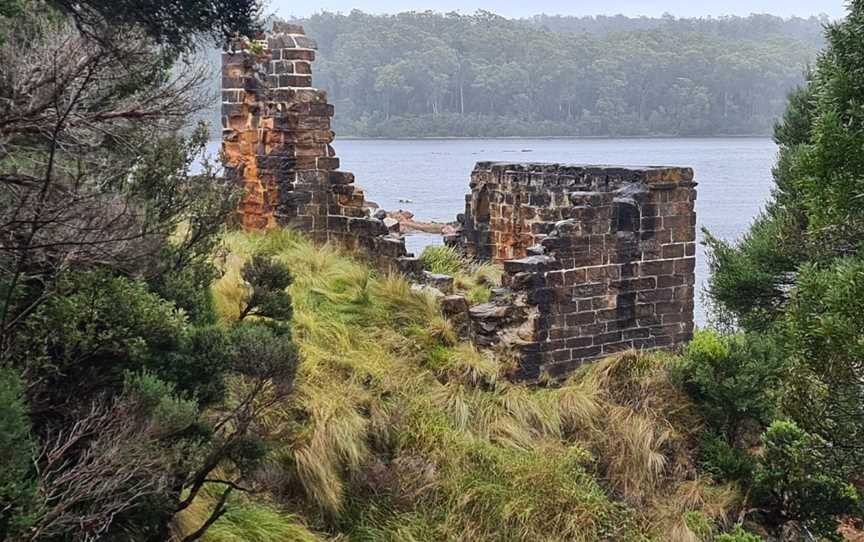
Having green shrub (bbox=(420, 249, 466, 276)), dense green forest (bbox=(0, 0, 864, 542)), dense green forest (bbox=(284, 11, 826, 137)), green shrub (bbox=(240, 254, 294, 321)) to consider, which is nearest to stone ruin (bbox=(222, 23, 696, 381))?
dense green forest (bbox=(0, 0, 864, 542))

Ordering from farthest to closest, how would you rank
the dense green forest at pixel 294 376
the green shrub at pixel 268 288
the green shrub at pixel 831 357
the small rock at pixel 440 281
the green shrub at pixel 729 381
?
the small rock at pixel 440 281, the green shrub at pixel 729 381, the green shrub at pixel 268 288, the green shrub at pixel 831 357, the dense green forest at pixel 294 376

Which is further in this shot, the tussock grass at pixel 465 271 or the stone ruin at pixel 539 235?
the tussock grass at pixel 465 271

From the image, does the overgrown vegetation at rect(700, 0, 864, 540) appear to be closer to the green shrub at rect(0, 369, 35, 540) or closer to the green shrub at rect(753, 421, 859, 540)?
the green shrub at rect(753, 421, 859, 540)

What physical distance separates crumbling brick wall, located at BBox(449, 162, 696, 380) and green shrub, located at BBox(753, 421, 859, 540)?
7.34ft

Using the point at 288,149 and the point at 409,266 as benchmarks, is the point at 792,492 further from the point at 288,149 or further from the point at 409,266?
the point at 288,149

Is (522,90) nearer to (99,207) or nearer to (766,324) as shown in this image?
(766,324)

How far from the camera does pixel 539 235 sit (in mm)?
15008

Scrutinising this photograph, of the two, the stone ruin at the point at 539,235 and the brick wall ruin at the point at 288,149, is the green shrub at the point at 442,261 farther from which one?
the brick wall ruin at the point at 288,149

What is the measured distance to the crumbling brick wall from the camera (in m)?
12.3

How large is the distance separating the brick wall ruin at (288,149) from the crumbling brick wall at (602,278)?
206 cm

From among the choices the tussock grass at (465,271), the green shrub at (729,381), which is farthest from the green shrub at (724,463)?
the tussock grass at (465,271)

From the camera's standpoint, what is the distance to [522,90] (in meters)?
63.7

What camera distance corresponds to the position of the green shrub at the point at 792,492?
10930mm

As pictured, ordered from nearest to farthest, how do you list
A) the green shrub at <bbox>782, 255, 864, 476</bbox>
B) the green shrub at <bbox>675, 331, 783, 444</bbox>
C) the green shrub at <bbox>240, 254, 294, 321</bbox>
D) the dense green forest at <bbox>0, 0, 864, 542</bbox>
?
the dense green forest at <bbox>0, 0, 864, 542</bbox>, the green shrub at <bbox>782, 255, 864, 476</bbox>, the green shrub at <bbox>240, 254, 294, 321</bbox>, the green shrub at <bbox>675, 331, 783, 444</bbox>
